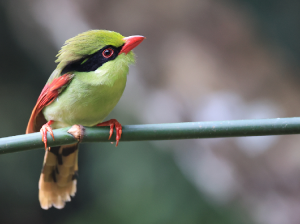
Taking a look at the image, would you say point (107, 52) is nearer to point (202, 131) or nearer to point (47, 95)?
point (47, 95)

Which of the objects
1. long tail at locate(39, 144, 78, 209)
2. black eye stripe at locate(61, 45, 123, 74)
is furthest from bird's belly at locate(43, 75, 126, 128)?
long tail at locate(39, 144, 78, 209)

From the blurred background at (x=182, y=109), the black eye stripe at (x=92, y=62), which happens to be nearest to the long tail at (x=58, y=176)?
the black eye stripe at (x=92, y=62)

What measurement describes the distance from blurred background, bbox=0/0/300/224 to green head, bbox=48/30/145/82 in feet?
7.52

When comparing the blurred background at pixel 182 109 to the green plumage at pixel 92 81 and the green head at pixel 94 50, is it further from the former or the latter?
the green head at pixel 94 50

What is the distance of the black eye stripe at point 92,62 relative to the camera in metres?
2.18

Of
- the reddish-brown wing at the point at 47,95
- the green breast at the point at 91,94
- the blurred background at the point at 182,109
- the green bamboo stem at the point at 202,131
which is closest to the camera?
the green bamboo stem at the point at 202,131

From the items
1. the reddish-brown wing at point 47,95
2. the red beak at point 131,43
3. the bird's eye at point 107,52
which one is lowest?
the reddish-brown wing at point 47,95

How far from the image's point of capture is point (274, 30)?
4.70 m

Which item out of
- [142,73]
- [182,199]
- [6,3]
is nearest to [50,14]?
[6,3]

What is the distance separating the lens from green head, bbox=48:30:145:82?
7.15ft

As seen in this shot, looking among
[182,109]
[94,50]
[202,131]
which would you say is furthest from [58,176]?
[182,109]

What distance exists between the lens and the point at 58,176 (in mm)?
2941

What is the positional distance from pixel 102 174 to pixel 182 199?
→ 44.3 inches

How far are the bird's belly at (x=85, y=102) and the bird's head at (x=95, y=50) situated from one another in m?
0.14
